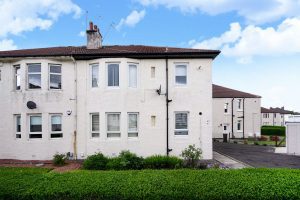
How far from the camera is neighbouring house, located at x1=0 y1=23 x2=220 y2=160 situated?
15.3 meters

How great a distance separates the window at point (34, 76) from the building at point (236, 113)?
28.2 m

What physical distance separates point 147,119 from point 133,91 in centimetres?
208

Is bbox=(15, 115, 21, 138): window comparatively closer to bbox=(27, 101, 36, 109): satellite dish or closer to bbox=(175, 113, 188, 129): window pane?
bbox=(27, 101, 36, 109): satellite dish

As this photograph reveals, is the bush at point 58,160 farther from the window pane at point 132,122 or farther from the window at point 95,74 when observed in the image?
the window at point 95,74

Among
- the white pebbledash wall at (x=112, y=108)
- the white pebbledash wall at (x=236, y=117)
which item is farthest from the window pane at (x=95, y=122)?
the white pebbledash wall at (x=236, y=117)

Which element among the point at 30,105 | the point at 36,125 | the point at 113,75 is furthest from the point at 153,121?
the point at 30,105

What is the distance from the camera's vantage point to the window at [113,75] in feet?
50.6

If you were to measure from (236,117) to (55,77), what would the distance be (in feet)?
101

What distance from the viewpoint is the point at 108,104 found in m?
15.3

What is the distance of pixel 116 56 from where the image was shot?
15.2 metres

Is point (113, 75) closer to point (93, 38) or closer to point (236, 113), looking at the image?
point (93, 38)

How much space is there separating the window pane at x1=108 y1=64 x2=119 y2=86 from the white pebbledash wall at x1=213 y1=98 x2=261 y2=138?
25.4 metres

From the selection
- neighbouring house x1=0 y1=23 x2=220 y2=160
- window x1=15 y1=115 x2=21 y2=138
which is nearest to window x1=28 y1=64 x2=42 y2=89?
neighbouring house x1=0 y1=23 x2=220 y2=160

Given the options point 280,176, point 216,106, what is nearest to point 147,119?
point 280,176
